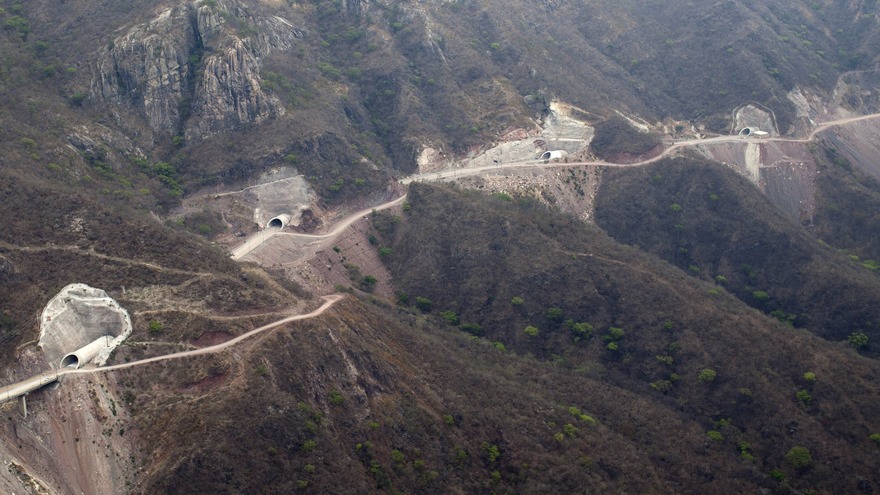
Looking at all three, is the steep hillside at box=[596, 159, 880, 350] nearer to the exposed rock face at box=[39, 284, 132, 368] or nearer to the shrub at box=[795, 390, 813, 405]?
the shrub at box=[795, 390, 813, 405]

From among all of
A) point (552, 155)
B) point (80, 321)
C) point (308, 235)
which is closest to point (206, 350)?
point (80, 321)

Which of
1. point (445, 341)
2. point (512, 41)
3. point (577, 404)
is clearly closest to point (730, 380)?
point (577, 404)

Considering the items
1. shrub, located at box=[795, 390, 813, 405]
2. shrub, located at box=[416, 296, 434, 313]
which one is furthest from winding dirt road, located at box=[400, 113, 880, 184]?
shrub, located at box=[795, 390, 813, 405]

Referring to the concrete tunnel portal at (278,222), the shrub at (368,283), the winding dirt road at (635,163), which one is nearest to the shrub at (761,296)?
the winding dirt road at (635,163)

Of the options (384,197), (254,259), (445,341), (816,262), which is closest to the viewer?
(445,341)

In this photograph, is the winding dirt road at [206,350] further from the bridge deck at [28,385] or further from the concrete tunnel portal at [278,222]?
the concrete tunnel portal at [278,222]

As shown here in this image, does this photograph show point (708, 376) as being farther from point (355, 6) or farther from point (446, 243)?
point (355, 6)

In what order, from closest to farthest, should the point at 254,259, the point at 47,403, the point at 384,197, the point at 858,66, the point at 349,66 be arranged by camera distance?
the point at 47,403
the point at 254,259
the point at 384,197
the point at 349,66
the point at 858,66

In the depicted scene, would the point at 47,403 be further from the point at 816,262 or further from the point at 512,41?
the point at 512,41
